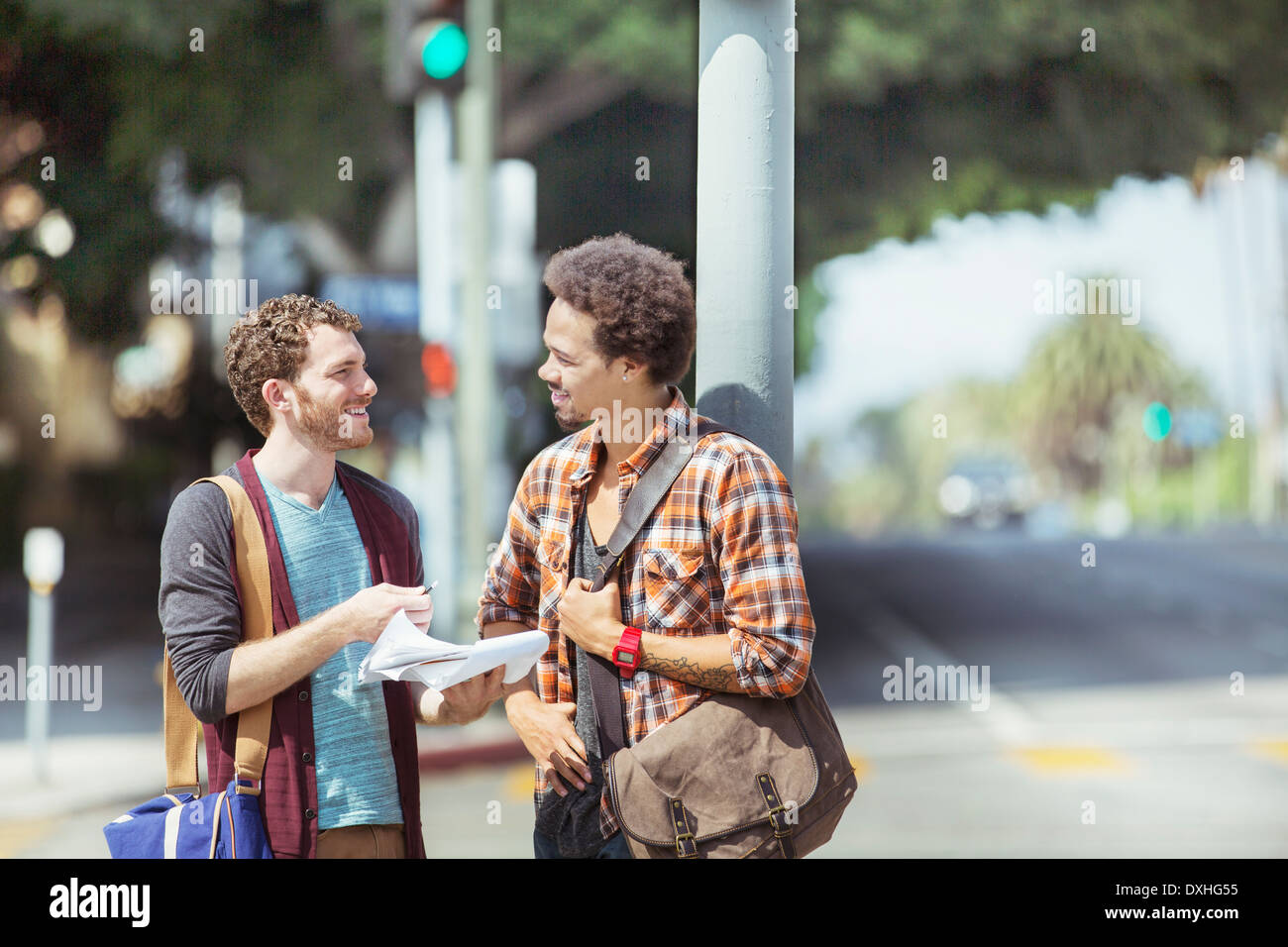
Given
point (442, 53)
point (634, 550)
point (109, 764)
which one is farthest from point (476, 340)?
point (634, 550)

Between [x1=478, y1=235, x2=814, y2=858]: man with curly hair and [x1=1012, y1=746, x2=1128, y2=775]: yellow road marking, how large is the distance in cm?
634

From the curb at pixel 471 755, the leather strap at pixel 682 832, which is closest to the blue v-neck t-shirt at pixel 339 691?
the leather strap at pixel 682 832

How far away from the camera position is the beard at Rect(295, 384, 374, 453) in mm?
2541

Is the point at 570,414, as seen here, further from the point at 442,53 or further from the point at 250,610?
the point at 442,53

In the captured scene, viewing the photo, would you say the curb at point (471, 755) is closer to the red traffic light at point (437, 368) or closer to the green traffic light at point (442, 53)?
the red traffic light at point (437, 368)

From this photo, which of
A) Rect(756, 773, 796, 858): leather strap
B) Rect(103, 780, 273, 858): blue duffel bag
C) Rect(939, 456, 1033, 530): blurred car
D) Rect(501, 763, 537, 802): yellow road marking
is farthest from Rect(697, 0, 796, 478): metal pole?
Rect(939, 456, 1033, 530): blurred car

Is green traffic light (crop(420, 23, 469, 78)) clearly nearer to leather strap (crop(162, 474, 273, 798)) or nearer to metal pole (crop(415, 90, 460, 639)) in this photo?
metal pole (crop(415, 90, 460, 639))

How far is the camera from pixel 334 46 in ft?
35.8

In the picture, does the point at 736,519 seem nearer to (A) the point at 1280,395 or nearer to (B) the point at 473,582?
(B) the point at 473,582

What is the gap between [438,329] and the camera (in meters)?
7.61

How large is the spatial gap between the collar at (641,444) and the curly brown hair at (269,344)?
19.2 inches
